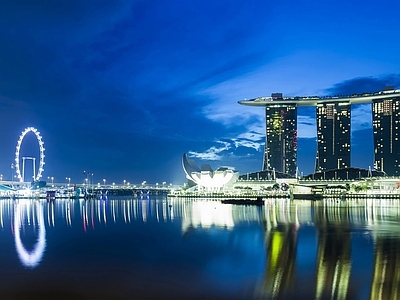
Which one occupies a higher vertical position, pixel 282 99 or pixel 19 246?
pixel 282 99

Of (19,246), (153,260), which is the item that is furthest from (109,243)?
(153,260)

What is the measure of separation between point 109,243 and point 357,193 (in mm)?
67814

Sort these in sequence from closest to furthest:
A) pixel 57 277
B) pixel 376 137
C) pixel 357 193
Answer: pixel 57 277, pixel 357 193, pixel 376 137

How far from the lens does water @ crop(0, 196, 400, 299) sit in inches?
489

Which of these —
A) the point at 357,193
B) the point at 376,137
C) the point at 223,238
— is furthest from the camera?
the point at 376,137

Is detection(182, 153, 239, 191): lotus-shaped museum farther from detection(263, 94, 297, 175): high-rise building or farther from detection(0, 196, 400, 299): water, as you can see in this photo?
detection(0, 196, 400, 299): water

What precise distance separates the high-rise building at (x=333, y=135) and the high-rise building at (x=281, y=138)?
23.9 feet

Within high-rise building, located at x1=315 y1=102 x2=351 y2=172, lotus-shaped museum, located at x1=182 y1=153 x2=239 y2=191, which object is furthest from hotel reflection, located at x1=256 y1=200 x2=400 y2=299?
high-rise building, located at x1=315 y1=102 x2=351 y2=172

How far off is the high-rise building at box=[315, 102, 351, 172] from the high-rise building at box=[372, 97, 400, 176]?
10.6 metres

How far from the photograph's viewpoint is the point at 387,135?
368 ft

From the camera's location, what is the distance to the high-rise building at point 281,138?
12888 centimetres

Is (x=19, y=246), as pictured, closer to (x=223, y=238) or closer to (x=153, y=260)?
(x=153, y=260)

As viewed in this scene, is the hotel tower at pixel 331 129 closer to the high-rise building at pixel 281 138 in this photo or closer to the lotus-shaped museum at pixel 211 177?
the high-rise building at pixel 281 138

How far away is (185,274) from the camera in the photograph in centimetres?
1476
